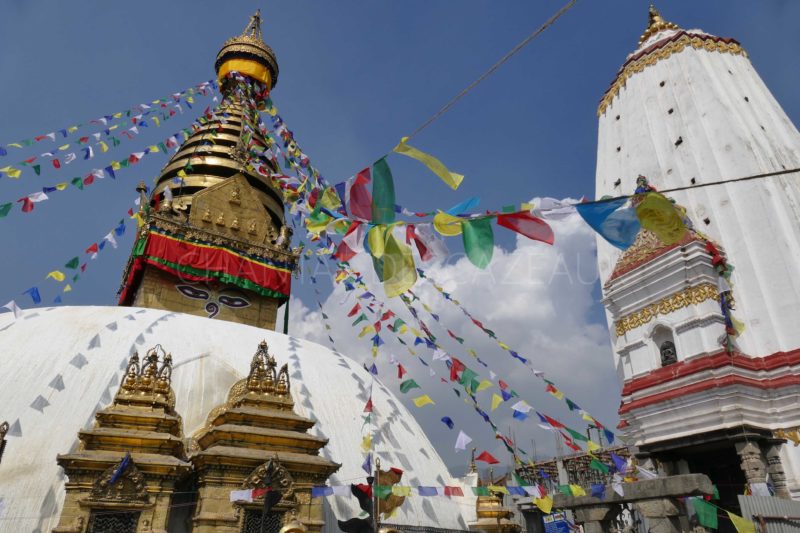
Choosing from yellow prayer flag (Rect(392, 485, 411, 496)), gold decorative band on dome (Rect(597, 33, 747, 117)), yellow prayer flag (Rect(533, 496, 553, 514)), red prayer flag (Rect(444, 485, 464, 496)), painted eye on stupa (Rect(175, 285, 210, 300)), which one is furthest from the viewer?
gold decorative band on dome (Rect(597, 33, 747, 117))

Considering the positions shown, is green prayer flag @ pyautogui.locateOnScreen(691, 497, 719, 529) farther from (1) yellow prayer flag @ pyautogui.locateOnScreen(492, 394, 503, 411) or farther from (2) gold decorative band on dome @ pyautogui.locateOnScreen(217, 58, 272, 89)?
(2) gold decorative band on dome @ pyautogui.locateOnScreen(217, 58, 272, 89)

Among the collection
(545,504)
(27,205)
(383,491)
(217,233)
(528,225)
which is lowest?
(545,504)

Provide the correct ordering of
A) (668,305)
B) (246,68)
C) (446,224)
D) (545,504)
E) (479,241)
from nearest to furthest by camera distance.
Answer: (479,241) → (446,224) → (545,504) → (668,305) → (246,68)

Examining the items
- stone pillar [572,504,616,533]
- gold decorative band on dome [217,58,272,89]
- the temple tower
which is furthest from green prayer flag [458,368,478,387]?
gold decorative band on dome [217,58,272,89]

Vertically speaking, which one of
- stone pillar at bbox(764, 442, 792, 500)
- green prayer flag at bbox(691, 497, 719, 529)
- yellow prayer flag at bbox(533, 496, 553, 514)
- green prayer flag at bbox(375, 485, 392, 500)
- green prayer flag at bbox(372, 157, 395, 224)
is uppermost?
green prayer flag at bbox(372, 157, 395, 224)

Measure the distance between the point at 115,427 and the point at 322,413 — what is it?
11.4ft

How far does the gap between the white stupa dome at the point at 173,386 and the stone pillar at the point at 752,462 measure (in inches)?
238

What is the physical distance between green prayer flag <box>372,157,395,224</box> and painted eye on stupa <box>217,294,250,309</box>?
10639 millimetres

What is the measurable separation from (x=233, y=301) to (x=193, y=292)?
1097 mm

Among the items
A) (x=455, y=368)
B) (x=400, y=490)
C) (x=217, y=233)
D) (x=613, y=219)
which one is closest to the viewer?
(x=613, y=219)

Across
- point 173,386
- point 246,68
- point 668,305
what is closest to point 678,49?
point 668,305

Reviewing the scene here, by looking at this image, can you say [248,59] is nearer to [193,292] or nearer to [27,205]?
[193,292]

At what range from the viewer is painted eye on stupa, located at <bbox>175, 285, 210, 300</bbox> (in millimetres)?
14641

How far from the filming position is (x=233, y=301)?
15.0m
